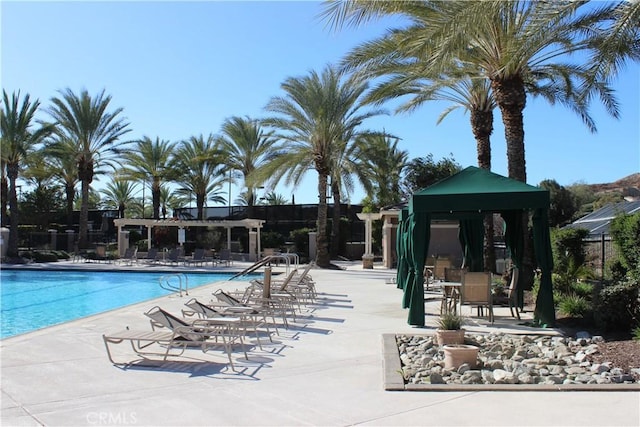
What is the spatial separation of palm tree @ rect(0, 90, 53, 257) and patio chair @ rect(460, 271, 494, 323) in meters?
27.1

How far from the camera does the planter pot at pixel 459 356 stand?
6.36 metres

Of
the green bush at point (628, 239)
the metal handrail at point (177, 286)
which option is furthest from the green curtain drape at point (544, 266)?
the metal handrail at point (177, 286)

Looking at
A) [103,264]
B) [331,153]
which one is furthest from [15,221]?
[331,153]

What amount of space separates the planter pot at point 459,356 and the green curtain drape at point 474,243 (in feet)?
25.9

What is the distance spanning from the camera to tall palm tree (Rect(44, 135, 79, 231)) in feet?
105

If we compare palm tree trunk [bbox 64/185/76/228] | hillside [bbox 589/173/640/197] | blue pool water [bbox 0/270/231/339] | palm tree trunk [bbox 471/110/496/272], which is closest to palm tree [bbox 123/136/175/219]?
palm tree trunk [bbox 64/185/76/228]

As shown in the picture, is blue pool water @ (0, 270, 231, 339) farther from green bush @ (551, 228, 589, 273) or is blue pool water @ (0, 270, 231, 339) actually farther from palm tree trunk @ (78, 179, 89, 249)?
green bush @ (551, 228, 589, 273)

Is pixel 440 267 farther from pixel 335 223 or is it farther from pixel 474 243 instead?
pixel 335 223

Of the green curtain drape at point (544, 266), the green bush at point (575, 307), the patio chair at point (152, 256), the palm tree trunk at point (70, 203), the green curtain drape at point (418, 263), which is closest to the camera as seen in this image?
the green curtain drape at point (544, 266)

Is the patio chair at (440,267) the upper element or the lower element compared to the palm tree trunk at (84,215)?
lower

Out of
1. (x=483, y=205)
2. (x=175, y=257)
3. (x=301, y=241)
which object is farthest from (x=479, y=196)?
(x=301, y=241)

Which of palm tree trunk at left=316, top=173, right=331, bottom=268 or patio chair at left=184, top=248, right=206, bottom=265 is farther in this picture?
patio chair at left=184, top=248, right=206, bottom=265

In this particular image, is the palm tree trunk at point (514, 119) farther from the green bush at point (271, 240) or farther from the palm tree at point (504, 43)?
the green bush at point (271, 240)

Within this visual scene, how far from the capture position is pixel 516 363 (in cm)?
656
